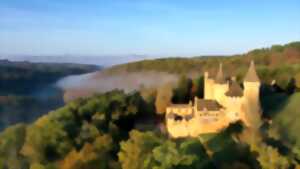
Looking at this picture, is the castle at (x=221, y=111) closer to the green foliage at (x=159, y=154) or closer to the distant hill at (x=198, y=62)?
the green foliage at (x=159, y=154)

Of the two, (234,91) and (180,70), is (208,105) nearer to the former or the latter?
(234,91)

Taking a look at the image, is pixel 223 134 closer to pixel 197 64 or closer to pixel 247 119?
pixel 247 119

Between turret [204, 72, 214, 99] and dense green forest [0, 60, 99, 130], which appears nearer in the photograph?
turret [204, 72, 214, 99]

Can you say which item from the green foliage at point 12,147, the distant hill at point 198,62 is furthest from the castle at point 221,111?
the distant hill at point 198,62

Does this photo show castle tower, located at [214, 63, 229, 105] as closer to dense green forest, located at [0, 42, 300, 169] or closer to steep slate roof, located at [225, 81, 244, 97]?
steep slate roof, located at [225, 81, 244, 97]

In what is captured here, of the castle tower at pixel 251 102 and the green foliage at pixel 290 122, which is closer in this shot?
the castle tower at pixel 251 102

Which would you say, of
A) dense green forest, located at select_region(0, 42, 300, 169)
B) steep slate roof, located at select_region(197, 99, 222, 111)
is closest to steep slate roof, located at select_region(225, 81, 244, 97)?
steep slate roof, located at select_region(197, 99, 222, 111)
